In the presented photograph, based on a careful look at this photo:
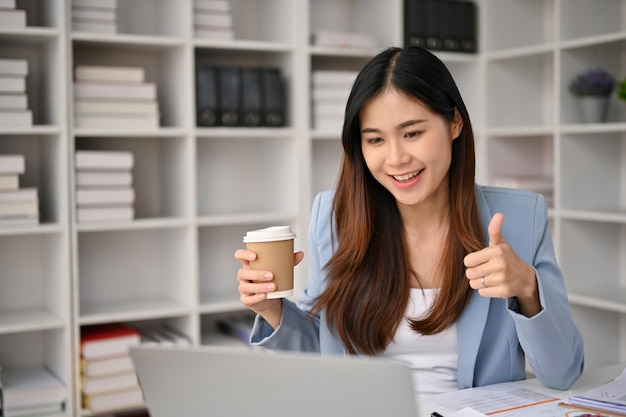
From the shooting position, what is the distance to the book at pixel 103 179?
3049 mm

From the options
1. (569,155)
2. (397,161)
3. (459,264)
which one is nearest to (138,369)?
(397,161)

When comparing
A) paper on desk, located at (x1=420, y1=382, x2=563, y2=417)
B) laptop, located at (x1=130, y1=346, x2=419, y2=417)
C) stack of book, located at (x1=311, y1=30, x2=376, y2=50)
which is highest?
stack of book, located at (x1=311, y1=30, x2=376, y2=50)

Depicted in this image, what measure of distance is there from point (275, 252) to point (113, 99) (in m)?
1.80

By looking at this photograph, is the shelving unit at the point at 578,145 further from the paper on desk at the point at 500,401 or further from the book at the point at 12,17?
the book at the point at 12,17

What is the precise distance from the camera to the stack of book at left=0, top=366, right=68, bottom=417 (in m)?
2.97

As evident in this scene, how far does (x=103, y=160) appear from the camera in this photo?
309 centimetres

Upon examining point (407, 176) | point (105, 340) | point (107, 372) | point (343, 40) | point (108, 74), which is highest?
point (343, 40)

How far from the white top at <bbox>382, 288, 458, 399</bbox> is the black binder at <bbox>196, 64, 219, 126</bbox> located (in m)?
1.70

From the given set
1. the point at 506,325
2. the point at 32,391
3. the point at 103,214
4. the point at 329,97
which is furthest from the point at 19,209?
the point at 506,325

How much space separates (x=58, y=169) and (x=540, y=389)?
6.88ft

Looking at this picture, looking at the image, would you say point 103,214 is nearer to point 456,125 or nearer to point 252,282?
point 252,282

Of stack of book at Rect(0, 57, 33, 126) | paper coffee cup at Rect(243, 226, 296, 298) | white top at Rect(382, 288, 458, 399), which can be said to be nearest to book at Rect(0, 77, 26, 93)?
stack of book at Rect(0, 57, 33, 126)

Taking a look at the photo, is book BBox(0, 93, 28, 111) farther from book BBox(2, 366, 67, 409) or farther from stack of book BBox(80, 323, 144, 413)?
book BBox(2, 366, 67, 409)

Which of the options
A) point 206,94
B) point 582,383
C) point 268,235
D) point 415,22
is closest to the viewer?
point 268,235
